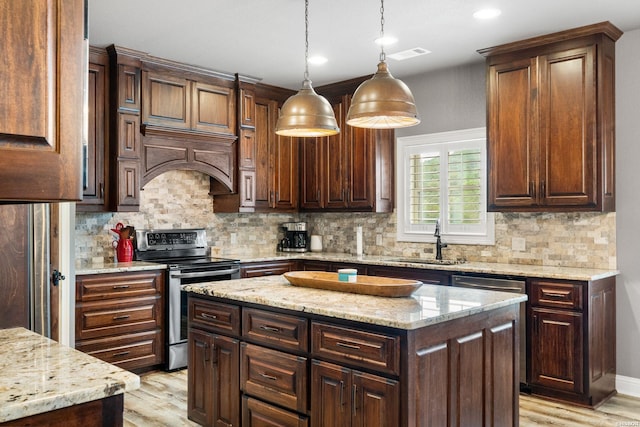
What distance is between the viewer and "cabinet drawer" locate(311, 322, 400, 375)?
7.61ft

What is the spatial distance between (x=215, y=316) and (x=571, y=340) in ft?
8.22

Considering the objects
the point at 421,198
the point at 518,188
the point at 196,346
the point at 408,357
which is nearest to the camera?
the point at 408,357

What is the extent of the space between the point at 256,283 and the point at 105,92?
246cm

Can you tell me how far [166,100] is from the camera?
5.06 m

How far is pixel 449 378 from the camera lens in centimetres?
250

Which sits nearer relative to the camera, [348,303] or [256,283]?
[348,303]

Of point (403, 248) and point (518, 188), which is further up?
point (518, 188)

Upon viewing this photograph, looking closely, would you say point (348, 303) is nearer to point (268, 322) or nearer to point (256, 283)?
point (268, 322)

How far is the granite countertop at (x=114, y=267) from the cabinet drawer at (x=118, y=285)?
0.05 meters

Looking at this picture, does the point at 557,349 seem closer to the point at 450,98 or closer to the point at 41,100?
the point at 450,98

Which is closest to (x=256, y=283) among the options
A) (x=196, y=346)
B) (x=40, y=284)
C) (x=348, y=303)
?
(x=196, y=346)

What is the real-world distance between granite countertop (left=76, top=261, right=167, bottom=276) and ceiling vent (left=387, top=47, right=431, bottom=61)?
2.70 metres

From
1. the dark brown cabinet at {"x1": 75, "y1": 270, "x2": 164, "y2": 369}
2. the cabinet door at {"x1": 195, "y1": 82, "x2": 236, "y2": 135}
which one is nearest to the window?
the cabinet door at {"x1": 195, "y1": 82, "x2": 236, "y2": 135}

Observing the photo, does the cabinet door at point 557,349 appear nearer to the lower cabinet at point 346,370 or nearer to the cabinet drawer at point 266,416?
the lower cabinet at point 346,370
